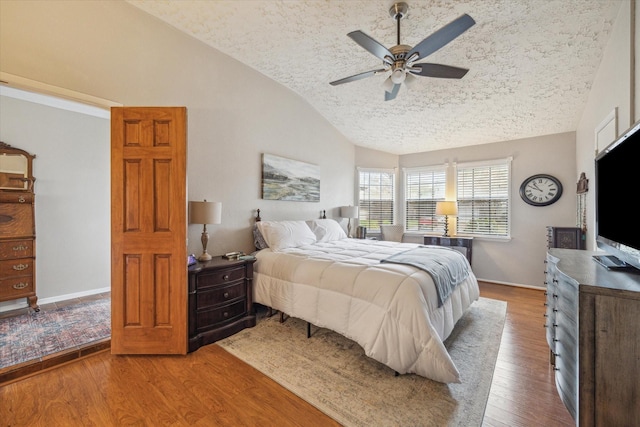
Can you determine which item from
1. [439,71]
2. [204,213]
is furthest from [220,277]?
[439,71]

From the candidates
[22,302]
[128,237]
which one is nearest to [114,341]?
[128,237]

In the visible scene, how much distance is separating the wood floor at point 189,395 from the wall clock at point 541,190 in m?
2.97

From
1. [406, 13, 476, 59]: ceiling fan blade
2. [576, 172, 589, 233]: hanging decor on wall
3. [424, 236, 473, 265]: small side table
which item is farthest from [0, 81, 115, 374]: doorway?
[576, 172, 589, 233]: hanging decor on wall

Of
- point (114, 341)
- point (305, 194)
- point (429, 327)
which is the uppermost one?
point (305, 194)

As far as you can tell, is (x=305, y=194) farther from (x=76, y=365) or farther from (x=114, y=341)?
(x=76, y=365)

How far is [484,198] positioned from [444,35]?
3867 mm

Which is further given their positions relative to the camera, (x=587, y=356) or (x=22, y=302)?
(x=22, y=302)

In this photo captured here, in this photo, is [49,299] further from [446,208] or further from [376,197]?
[446,208]

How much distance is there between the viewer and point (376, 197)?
586cm

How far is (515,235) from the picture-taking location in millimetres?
4645

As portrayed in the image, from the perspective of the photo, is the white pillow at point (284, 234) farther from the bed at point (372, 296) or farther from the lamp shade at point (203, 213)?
the lamp shade at point (203, 213)

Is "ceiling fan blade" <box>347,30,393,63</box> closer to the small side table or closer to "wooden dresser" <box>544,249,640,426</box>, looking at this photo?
"wooden dresser" <box>544,249,640,426</box>

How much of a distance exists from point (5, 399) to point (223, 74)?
349cm

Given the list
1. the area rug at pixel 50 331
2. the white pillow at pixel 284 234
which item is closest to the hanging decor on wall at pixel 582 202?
the white pillow at pixel 284 234
